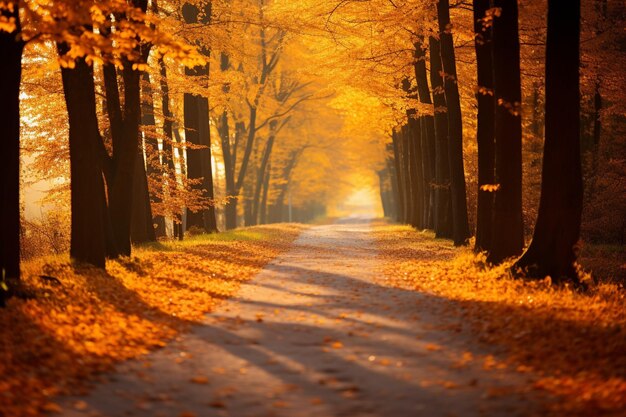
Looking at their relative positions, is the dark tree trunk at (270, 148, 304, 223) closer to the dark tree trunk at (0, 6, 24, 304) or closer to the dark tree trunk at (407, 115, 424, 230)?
the dark tree trunk at (407, 115, 424, 230)

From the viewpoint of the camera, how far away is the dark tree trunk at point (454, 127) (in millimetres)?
21031

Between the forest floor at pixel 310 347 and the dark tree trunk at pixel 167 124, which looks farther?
the dark tree trunk at pixel 167 124

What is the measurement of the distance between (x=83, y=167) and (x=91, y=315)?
4.66 metres

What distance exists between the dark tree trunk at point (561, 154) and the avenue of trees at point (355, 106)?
2cm

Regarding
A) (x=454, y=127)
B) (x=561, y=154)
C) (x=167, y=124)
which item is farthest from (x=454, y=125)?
(x=167, y=124)

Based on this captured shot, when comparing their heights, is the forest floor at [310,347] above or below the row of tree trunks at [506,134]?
below

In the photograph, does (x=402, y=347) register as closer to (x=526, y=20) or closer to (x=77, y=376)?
(x=77, y=376)

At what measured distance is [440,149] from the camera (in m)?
24.4

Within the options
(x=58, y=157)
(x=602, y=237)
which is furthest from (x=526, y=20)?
(x=58, y=157)

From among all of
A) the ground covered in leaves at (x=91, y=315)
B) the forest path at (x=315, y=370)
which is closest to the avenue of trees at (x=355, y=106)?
the ground covered in leaves at (x=91, y=315)

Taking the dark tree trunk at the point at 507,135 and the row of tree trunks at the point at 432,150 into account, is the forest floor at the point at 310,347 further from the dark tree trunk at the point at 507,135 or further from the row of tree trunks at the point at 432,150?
the row of tree trunks at the point at 432,150

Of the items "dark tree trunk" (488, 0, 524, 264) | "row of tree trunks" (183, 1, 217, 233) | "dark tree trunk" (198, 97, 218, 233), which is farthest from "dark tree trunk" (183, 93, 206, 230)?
"dark tree trunk" (488, 0, 524, 264)

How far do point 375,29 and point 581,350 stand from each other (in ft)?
58.0

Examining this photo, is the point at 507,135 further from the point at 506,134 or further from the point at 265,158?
the point at 265,158
